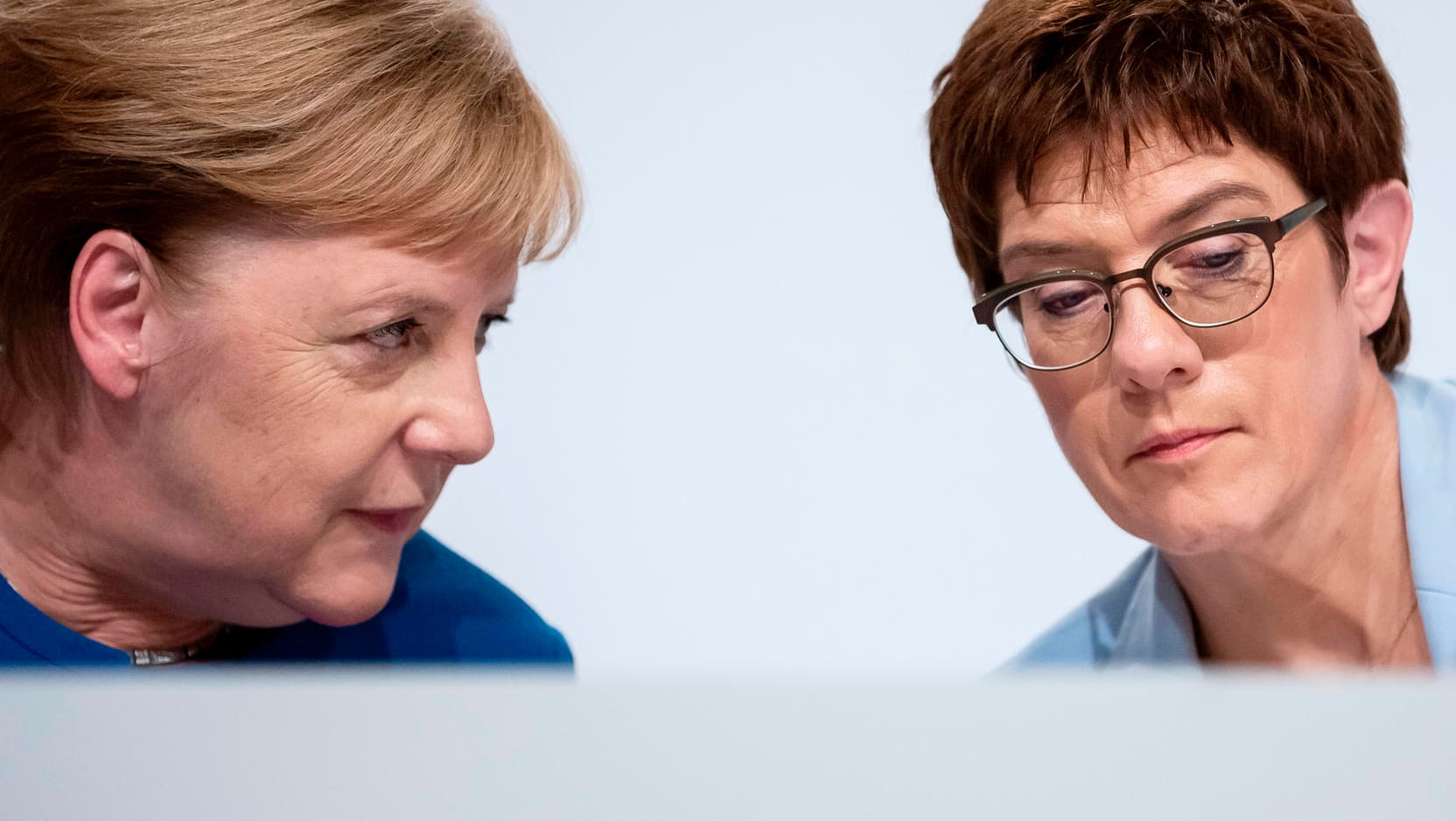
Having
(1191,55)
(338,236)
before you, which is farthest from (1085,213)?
(338,236)

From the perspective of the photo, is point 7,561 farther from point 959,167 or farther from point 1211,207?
point 1211,207

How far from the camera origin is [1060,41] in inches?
56.7

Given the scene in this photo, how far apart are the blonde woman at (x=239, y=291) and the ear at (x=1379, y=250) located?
0.91m

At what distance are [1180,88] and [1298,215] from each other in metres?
0.18

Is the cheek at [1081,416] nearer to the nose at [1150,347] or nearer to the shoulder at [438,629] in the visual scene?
the nose at [1150,347]

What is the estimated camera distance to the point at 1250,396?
1369 millimetres

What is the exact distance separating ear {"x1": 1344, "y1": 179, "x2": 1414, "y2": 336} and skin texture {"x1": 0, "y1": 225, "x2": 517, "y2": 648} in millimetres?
941

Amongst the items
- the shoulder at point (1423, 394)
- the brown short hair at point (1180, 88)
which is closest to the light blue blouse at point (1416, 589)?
the shoulder at point (1423, 394)

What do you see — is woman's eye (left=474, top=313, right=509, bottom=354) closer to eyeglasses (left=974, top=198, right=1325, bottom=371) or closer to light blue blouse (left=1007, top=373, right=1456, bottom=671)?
eyeglasses (left=974, top=198, right=1325, bottom=371)

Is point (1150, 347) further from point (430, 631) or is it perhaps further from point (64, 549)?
point (64, 549)

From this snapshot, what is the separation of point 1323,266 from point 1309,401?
15 cm

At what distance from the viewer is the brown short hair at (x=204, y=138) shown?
4.16 ft

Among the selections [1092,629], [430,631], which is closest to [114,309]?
[430,631]

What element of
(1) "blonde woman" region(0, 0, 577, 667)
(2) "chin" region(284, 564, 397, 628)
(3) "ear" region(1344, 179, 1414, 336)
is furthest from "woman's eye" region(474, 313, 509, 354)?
(3) "ear" region(1344, 179, 1414, 336)
